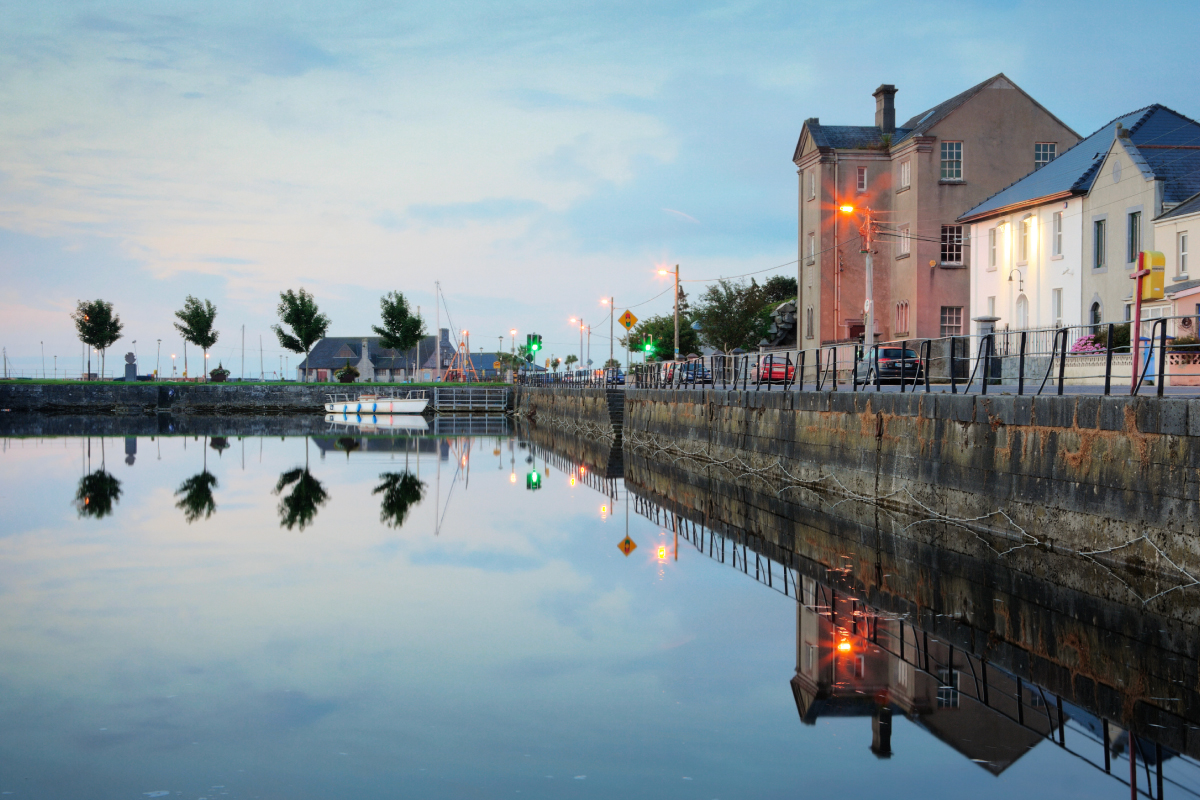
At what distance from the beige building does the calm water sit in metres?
21.3

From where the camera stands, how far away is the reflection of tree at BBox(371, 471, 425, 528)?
71.5 feet

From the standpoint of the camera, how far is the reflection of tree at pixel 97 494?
22.5 m

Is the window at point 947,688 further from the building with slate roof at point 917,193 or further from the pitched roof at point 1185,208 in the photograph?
the building with slate roof at point 917,193

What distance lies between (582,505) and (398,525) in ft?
16.1

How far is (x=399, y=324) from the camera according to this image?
101 meters

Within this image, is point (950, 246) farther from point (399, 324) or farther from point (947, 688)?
point (399, 324)

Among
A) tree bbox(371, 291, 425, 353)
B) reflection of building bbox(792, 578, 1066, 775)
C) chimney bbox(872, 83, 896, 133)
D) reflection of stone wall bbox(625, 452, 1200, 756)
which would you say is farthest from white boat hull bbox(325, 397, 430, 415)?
reflection of building bbox(792, 578, 1066, 775)

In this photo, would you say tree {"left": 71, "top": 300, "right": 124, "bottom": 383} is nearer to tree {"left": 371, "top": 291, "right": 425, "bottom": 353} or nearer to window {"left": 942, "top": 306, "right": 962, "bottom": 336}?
tree {"left": 371, "top": 291, "right": 425, "bottom": 353}

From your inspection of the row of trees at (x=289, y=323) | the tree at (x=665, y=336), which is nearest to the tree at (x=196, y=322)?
the row of trees at (x=289, y=323)

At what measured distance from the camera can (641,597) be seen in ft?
43.6

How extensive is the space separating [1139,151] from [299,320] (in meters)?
82.0

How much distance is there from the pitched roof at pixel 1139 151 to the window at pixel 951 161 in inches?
141

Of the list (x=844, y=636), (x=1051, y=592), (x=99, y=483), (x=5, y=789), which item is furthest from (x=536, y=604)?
(x=99, y=483)

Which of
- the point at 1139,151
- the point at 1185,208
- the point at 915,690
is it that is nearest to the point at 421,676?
the point at 915,690
